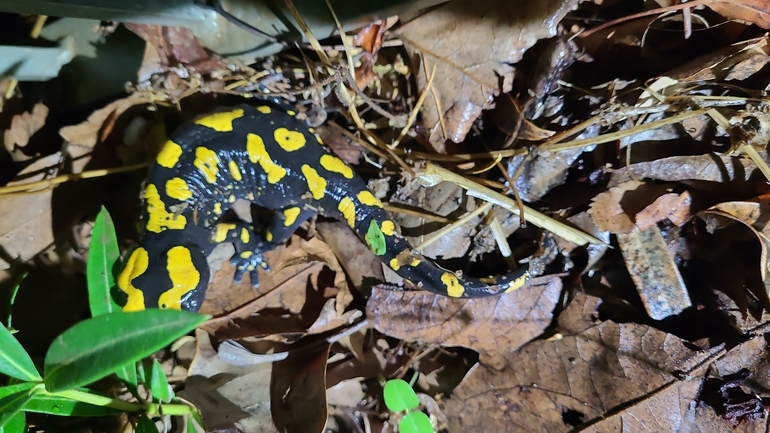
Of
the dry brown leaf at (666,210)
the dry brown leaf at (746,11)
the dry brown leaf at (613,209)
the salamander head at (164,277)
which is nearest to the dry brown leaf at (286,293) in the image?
the salamander head at (164,277)

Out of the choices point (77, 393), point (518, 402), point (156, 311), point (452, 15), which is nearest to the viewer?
point (156, 311)

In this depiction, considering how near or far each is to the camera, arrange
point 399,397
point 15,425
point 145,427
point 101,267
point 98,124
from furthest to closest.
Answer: point 98,124 → point 399,397 → point 101,267 → point 145,427 → point 15,425

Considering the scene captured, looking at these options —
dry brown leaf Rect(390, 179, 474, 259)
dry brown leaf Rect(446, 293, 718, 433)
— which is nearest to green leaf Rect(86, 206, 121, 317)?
dry brown leaf Rect(390, 179, 474, 259)

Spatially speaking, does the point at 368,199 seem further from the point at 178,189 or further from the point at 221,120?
the point at 178,189

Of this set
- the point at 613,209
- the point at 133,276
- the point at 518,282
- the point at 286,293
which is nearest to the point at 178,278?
the point at 133,276

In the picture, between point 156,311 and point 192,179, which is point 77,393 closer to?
point 156,311

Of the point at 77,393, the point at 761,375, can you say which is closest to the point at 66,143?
the point at 77,393
